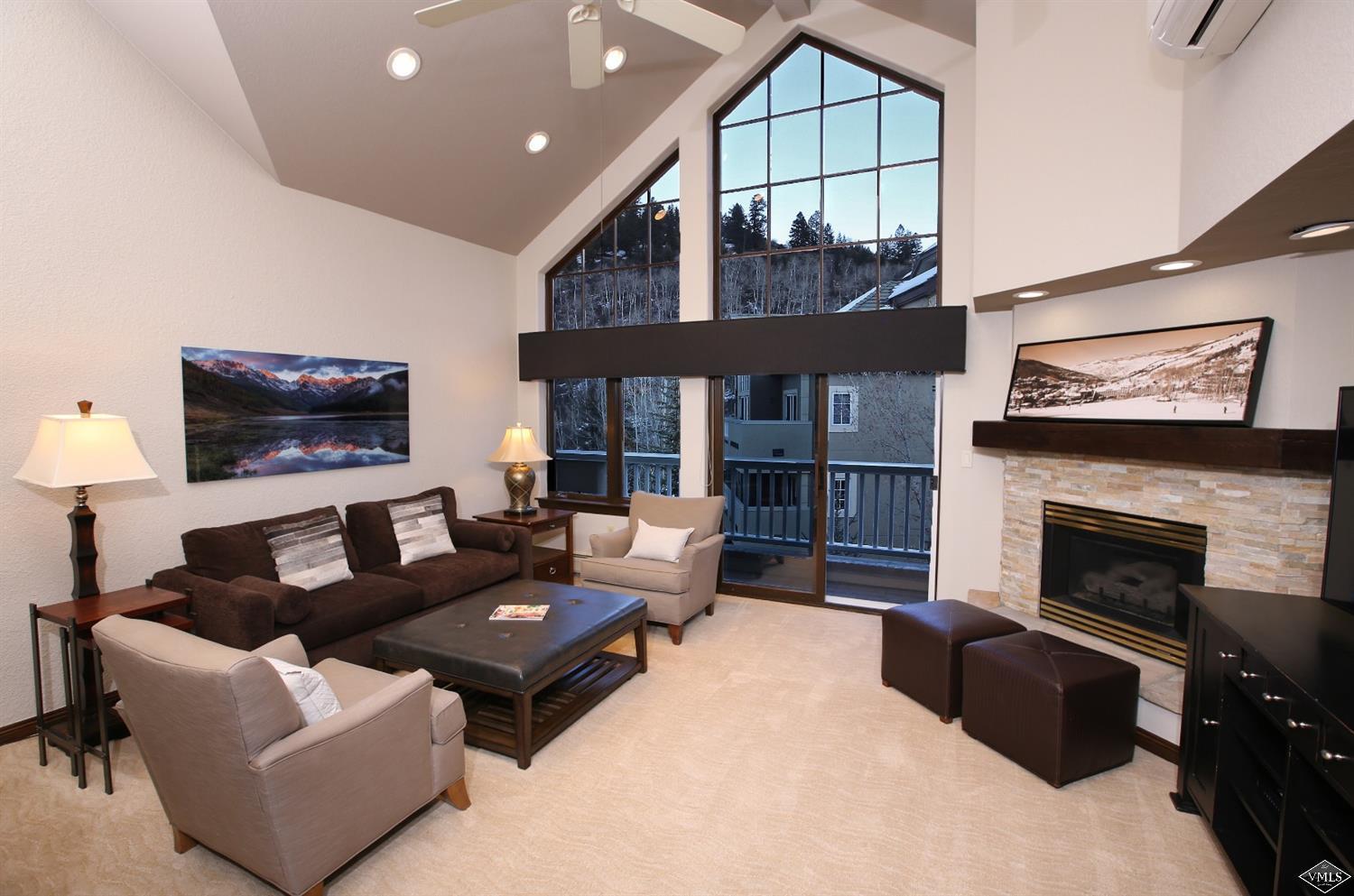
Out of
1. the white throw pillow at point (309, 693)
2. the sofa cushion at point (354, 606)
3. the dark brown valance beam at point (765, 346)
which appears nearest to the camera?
the white throw pillow at point (309, 693)

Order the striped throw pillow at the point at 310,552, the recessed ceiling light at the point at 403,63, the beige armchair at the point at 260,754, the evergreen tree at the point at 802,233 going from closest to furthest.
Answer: the beige armchair at the point at 260,754, the recessed ceiling light at the point at 403,63, the striped throw pillow at the point at 310,552, the evergreen tree at the point at 802,233

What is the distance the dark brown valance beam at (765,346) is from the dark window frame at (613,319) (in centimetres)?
34

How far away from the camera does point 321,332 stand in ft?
14.4

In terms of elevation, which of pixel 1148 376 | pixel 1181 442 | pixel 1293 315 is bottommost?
pixel 1181 442

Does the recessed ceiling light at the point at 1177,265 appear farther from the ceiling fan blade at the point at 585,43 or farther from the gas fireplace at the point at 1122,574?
the ceiling fan blade at the point at 585,43

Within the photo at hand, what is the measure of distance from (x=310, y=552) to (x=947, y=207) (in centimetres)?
481

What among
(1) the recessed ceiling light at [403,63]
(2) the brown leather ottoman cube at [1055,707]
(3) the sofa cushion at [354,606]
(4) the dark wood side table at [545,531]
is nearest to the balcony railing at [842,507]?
(4) the dark wood side table at [545,531]

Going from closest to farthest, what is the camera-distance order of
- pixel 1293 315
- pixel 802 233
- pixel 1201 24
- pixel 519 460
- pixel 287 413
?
pixel 1201 24 → pixel 1293 315 → pixel 287 413 → pixel 802 233 → pixel 519 460

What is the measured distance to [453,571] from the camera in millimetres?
4320

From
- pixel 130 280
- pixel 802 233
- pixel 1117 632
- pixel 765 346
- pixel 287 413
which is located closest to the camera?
pixel 130 280

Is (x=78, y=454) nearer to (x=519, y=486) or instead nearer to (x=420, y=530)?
(x=420, y=530)

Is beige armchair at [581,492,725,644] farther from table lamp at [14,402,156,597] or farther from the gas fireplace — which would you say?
table lamp at [14,402,156,597]

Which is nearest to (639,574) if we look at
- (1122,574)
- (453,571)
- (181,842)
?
(453,571)

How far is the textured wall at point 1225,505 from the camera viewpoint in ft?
8.80
